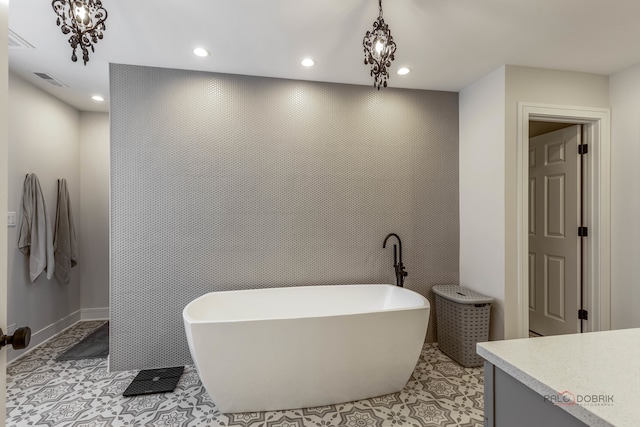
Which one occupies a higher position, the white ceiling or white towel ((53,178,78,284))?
the white ceiling

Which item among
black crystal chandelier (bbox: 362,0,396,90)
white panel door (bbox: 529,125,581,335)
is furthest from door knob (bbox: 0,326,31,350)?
white panel door (bbox: 529,125,581,335)

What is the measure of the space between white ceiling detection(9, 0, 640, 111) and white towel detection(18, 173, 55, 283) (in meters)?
1.02

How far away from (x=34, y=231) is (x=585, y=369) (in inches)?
150

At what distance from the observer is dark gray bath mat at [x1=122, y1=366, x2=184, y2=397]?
2.18 m

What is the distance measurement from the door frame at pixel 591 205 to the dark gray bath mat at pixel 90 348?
12.2 ft

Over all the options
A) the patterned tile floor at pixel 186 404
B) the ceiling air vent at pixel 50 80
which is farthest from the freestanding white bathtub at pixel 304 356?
the ceiling air vent at pixel 50 80

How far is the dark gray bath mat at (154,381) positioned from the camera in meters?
2.18

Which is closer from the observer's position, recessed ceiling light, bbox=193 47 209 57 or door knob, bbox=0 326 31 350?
door knob, bbox=0 326 31 350

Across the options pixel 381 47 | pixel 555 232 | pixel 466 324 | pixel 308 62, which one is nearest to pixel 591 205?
pixel 555 232

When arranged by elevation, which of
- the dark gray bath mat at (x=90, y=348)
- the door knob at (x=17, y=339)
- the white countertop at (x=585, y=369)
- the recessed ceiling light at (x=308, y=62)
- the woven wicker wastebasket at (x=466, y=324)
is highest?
the recessed ceiling light at (x=308, y=62)

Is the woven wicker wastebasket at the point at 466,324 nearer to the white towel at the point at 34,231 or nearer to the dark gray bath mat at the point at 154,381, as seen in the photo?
the dark gray bath mat at the point at 154,381

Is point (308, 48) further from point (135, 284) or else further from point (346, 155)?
point (135, 284)

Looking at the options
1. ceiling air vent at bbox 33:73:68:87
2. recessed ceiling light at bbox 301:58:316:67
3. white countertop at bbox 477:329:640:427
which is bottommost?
white countertop at bbox 477:329:640:427

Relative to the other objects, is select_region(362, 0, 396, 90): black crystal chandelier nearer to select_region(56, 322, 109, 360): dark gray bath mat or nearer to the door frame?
the door frame
